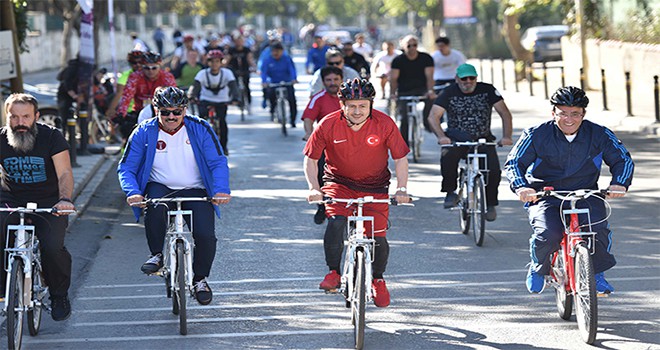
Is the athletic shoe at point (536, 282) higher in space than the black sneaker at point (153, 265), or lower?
lower

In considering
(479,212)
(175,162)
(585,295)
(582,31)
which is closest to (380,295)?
(585,295)

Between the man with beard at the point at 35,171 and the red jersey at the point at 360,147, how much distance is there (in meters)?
1.64

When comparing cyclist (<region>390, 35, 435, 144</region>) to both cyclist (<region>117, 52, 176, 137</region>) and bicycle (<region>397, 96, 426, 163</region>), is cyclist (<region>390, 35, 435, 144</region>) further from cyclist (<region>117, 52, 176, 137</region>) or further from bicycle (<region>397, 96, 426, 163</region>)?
cyclist (<region>117, 52, 176, 137</region>)

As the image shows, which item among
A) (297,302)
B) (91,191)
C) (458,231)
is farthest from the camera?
(91,191)

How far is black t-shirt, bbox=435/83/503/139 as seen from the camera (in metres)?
12.9

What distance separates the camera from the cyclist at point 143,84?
14.8m

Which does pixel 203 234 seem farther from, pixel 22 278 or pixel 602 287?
pixel 602 287

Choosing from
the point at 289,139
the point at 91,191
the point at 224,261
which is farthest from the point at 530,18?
the point at 224,261

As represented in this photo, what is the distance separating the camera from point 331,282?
29.4ft

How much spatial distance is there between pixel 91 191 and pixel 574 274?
957 centimetres

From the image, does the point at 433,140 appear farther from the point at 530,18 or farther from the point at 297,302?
the point at 530,18

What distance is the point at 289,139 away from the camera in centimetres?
2386

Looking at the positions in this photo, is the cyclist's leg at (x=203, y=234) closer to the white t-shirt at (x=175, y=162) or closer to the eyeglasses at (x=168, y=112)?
the white t-shirt at (x=175, y=162)

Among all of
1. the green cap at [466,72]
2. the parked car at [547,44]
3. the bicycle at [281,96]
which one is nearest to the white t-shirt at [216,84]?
the bicycle at [281,96]
